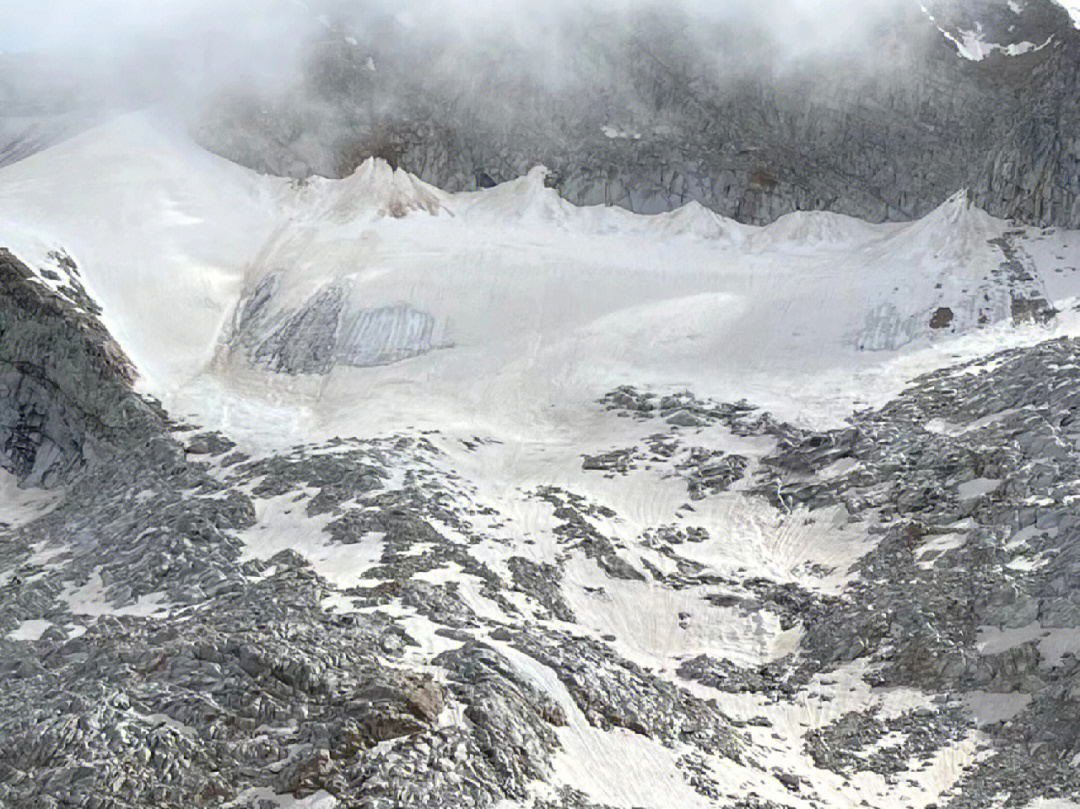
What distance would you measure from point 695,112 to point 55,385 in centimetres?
5033

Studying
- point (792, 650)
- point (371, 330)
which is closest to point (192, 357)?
point (371, 330)

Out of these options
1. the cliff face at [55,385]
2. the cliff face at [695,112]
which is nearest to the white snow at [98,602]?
the cliff face at [55,385]

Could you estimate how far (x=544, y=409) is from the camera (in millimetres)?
67812

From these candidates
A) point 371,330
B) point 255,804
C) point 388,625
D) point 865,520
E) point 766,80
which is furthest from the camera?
point 766,80

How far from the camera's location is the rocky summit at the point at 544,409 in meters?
36.3

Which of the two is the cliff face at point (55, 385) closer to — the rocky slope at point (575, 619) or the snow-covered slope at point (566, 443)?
the rocky slope at point (575, 619)

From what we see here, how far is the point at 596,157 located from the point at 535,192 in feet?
18.7

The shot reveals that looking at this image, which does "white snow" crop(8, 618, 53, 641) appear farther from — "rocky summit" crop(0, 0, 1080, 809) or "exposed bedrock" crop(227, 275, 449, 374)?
"exposed bedrock" crop(227, 275, 449, 374)

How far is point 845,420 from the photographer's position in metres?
63.0

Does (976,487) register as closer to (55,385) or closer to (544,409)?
(544,409)

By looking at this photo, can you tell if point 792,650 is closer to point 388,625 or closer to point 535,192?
point 388,625

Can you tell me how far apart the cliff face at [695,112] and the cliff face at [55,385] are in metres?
26.8

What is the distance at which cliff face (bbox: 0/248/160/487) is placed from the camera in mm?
63875

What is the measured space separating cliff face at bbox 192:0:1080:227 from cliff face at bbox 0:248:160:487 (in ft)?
87.9
